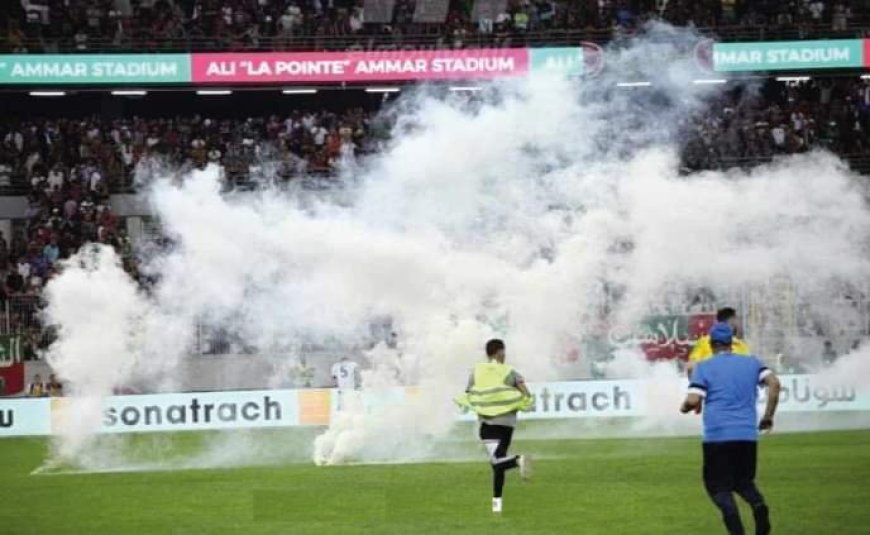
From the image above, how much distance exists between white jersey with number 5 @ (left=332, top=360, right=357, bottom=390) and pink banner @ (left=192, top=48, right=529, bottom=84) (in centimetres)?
1122

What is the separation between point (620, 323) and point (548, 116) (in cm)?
515

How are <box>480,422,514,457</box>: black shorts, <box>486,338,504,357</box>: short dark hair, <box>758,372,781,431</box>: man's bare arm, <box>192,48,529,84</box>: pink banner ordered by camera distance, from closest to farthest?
<box>758,372,781,431</box>: man's bare arm < <box>480,422,514,457</box>: black shorts < <box>486,338,504,357</box>: short dark hair < <box>192,48,529,84</box>: pink banner

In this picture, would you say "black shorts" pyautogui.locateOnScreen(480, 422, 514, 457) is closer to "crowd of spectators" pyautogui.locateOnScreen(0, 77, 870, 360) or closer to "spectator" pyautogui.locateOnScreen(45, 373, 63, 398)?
"spectator" pyautogui.locateOnScreen(45, 373, 63, 398)

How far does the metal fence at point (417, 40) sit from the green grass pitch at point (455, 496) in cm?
1658

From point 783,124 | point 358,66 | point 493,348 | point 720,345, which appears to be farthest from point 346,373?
point 720,345

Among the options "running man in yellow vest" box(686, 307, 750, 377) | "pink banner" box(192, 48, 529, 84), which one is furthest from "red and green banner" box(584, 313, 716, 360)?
"running man in yellow vest" box(686, 307, 750, 377)

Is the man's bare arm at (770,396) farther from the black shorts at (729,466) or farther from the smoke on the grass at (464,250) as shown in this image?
the smoke on the grass at (464,250)

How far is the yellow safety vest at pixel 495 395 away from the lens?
17.6m

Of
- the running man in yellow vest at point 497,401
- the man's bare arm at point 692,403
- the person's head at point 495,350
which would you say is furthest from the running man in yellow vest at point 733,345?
the man's bare arm at point 692,403

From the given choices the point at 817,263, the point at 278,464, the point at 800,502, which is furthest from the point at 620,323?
the point at 800,502

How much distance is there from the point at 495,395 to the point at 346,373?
13407mm

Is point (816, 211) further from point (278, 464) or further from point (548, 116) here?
point (278, 464)

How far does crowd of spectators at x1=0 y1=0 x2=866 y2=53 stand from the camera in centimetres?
4059

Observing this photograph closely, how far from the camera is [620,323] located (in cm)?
3059
